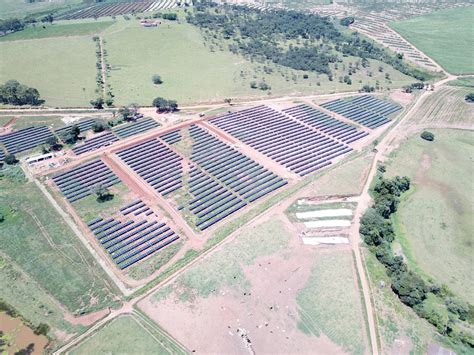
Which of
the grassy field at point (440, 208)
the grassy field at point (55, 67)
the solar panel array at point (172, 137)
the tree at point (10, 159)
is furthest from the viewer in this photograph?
the grassy field at point (55, 67)

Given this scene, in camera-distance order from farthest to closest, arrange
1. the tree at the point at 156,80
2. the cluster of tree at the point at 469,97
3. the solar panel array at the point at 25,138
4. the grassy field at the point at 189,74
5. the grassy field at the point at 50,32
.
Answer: the grassy field at the point at 50,32 < the tree at the point at 156,80 < the grassy field at the point at 189,74 < the cluster of tree at the point at 469,97 < the solar panel array at the point at 25,138

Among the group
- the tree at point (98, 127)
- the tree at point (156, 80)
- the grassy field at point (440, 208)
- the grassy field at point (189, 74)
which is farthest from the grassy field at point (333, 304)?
the tree at point (156, 80)

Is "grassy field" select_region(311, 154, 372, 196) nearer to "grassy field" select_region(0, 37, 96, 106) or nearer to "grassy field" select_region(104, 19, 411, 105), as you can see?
"grassy field" select_region(104, 19, 411, 105)

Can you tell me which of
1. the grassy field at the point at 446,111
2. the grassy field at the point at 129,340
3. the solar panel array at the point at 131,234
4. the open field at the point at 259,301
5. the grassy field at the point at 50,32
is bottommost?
the grassy field at the point at 446,111

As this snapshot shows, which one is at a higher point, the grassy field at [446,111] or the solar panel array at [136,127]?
the solar panel array at [136,127]

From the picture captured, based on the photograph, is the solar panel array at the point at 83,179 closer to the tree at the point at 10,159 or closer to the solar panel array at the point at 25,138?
the tree at the point at 10,159

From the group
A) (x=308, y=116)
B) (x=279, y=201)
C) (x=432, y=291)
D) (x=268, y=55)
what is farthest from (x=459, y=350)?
(x=268, y=55)

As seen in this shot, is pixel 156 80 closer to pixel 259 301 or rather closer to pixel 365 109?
pixel 365 109

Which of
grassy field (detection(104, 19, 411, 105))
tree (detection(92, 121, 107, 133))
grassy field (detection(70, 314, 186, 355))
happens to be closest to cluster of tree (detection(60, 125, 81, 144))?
tree (detection(92, 121, 107, 133))
